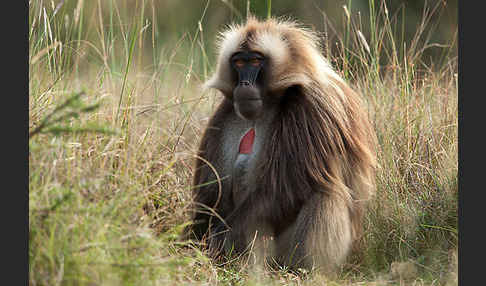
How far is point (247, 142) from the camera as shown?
466 centimetres

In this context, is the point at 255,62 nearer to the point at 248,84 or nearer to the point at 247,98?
the point at 248,84

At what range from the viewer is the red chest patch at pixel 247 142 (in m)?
4.64

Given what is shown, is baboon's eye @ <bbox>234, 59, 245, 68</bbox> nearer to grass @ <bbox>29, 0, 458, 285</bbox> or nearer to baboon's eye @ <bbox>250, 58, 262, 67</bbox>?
baboon's eye @ <bbox>250, 58, 262, 67</bbox>

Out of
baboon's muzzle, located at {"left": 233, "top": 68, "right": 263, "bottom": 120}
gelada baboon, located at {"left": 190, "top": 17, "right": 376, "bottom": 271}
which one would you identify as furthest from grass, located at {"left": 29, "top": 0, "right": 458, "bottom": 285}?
baboon's muzzle, located at {"left": 233, "top": 68, "right": 263, "bottom": 120}

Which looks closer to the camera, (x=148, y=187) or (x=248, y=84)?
(x=148, y=187)

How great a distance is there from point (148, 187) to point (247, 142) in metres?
1.20

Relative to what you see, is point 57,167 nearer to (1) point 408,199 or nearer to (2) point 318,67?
(2) point 318,67

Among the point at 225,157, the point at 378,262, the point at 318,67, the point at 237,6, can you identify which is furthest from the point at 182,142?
the point at 237,6

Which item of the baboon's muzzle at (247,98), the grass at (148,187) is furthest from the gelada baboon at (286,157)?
the grass at (148,187)

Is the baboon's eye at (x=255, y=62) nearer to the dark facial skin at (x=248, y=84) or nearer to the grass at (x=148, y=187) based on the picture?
the dark facial skin at (x=248, y=84)

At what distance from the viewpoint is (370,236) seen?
4746 millimetres

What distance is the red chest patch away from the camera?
15.2ft

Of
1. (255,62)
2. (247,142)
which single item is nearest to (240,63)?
(255,62)

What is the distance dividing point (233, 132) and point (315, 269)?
116 cm
